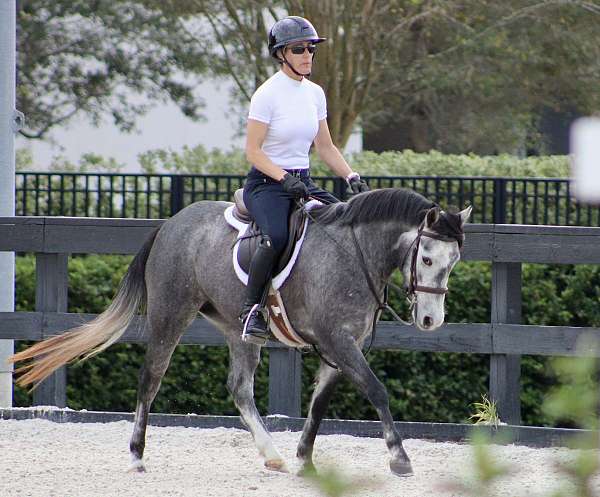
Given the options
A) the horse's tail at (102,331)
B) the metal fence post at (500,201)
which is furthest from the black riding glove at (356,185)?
the metal fence post at (500,201)

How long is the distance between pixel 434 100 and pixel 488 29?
659 centimetres

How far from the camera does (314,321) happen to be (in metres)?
5.61

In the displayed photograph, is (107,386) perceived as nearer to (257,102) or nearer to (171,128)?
(257,102)

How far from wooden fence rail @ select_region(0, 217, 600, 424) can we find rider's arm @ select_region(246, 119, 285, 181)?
6.23 ft

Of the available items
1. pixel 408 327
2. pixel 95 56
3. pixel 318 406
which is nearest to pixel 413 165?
pixel 408 327

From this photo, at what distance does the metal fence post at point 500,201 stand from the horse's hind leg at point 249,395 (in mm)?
4190

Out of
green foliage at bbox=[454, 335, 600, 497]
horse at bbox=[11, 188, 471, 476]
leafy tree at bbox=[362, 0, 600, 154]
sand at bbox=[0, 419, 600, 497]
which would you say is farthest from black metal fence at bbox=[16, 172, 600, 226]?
green foliage at bbox=[454, 335, 600, 497]

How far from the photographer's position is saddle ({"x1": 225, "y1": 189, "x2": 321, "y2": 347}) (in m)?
5.73

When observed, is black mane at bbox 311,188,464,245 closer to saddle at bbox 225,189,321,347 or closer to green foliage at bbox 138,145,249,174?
saddle at bbox 225,189,321,347

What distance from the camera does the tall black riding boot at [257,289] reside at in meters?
5.63

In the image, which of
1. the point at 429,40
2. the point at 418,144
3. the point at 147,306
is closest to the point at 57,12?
the point at 429,40

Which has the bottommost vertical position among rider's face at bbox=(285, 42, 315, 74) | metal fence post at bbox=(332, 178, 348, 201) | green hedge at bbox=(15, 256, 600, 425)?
green hedge at bbox=(15, 256, 600, 425)

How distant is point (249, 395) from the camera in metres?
6.13

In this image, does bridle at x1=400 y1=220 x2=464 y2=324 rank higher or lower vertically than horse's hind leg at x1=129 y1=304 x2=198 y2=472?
higher
